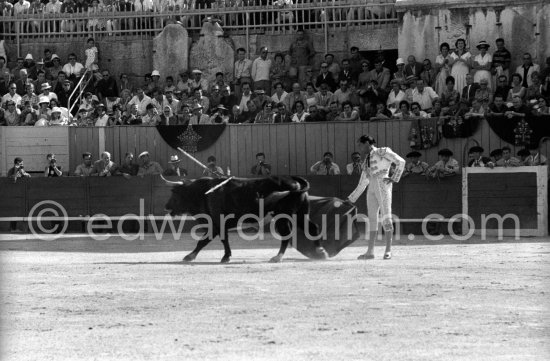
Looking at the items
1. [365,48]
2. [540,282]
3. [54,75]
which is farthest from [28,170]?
[540,282]

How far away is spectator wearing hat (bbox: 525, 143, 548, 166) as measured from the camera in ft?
65.3

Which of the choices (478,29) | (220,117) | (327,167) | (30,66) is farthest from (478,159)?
(30,66)

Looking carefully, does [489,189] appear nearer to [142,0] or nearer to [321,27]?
[321,27]

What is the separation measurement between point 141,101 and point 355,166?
4495 millimetres

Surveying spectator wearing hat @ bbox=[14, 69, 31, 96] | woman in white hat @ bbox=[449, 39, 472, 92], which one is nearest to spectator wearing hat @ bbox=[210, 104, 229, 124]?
spectator wearing hat @ bbox=[14, 69, 31, 96]

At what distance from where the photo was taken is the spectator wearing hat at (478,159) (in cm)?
2017

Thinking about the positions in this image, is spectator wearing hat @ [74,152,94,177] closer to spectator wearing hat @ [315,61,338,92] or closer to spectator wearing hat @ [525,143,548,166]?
spectator wearing hat @ [315,61,338,92]

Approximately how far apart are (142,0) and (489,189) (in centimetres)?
971

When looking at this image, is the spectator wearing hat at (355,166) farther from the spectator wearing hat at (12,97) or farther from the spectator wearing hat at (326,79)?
the spectator wearing hat at (12,97)

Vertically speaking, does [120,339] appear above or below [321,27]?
below

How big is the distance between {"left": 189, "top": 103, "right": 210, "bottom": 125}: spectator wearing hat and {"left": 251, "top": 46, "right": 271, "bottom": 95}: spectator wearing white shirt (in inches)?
59.4

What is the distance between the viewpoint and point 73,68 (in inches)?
985

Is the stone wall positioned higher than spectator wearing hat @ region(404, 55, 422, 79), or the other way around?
the stone wall

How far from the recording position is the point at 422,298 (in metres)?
11.5
